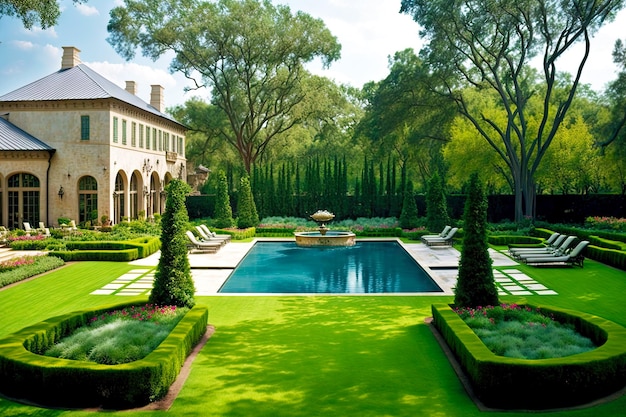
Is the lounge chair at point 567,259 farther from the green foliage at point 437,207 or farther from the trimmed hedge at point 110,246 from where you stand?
the trimmed hedge at point 110,246

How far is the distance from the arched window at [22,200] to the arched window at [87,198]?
2262 millimetres

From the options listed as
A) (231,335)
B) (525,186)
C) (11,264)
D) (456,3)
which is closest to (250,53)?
(456,3)

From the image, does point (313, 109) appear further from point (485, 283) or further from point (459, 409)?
point (459, 409)

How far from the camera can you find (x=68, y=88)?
99.8 feet

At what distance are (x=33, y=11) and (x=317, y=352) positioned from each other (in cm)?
1066

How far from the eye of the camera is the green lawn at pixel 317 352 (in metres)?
6.96

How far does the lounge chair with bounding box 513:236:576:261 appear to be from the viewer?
19.0 metres

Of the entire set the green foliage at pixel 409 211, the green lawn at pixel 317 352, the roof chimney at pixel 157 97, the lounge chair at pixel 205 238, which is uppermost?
the roof chimney at pixel 157 97

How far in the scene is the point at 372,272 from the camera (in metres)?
18.7

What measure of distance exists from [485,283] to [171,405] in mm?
6728

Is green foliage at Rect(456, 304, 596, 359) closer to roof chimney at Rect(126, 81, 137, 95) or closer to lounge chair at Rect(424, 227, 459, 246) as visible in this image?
lounge chair at Rect(424, 227, 459, 246)

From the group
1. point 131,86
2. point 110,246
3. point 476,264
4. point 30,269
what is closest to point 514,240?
point 476,264

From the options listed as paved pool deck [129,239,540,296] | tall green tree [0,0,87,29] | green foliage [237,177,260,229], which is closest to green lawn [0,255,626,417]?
paved pool deck [129,239,540,296]

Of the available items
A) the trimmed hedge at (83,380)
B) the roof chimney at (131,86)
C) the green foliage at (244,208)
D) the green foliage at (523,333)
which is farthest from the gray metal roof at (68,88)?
the green foliage at (523,333)
